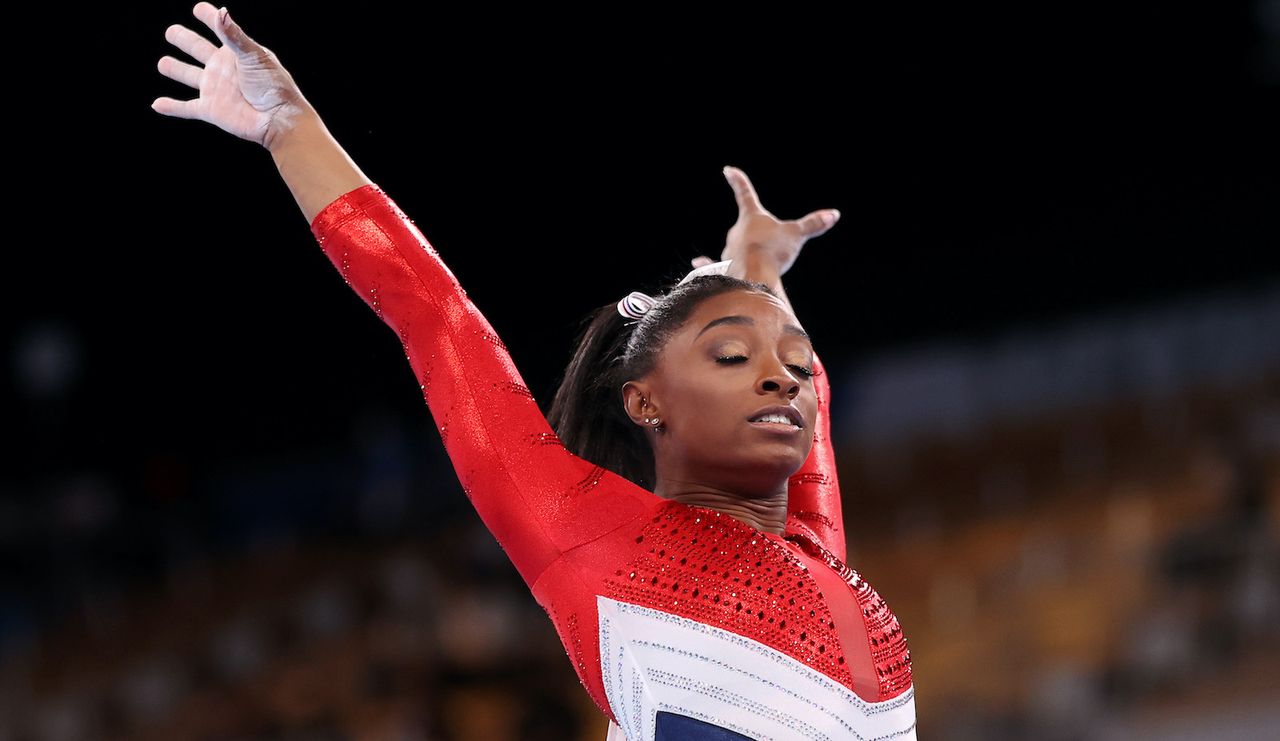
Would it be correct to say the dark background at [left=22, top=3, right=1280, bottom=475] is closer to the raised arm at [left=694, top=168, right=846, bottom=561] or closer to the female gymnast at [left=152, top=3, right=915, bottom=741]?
the raised arm at [left=694, top=168, right=846, bottom=561]

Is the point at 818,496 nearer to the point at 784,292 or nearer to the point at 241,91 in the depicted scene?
the point at 784,292

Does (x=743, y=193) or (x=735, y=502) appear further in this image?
(x=743, y=193)

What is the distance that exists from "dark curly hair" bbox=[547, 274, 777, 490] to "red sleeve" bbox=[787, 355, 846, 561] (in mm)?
205

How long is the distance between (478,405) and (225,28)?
53 cm

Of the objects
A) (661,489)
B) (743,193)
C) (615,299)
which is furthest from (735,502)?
(615,299)

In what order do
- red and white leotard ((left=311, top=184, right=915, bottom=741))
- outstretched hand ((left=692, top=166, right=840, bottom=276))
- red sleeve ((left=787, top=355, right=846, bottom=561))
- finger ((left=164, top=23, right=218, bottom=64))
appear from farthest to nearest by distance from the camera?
outstretched hand ((left=692, top=166, right=840, bottom=276)) < red sleeve ((left=787, top=355, right=846, bottom=561)) < finger ((left=164, top=23, right=218, bottom=64)) < red and white leotard ((left=311, top=184, right=915, bottom=741))

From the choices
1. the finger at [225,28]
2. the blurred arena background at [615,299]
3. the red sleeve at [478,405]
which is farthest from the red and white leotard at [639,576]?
the blurred arena background at [615,299]

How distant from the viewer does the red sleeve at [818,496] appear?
1.85m

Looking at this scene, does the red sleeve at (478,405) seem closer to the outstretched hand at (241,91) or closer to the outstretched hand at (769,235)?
the outstretched hand at (241,91)

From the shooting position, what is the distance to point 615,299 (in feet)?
21.0

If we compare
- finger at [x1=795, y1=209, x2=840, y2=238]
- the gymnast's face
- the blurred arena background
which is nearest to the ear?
the gymnast's face

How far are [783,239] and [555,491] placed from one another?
2.44ft

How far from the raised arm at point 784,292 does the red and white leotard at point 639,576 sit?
0.19m

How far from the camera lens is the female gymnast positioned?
1.51 m
